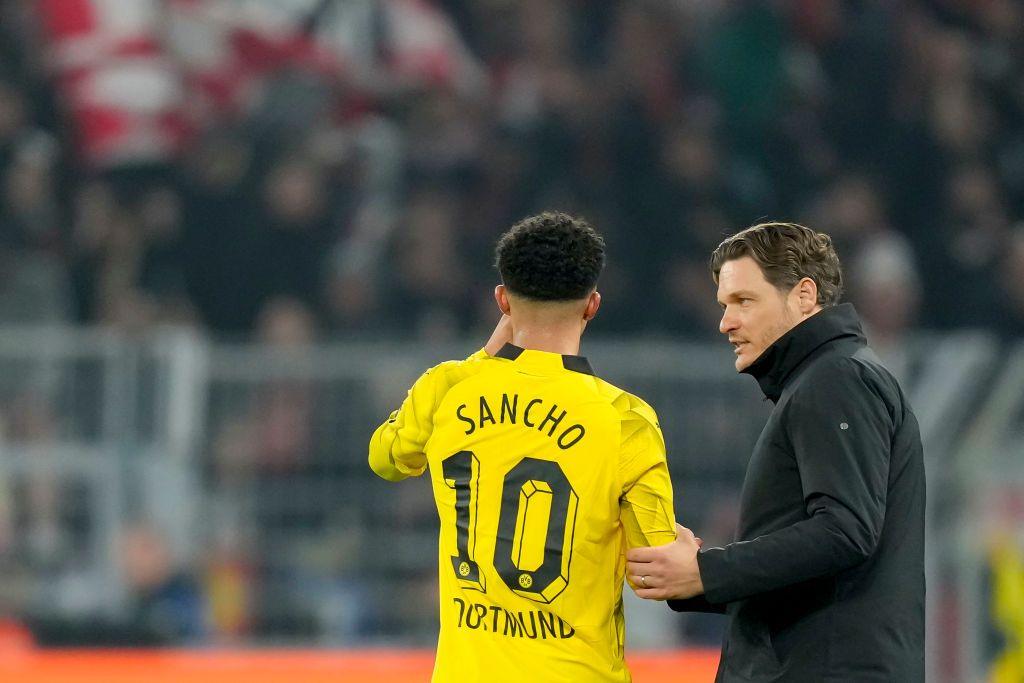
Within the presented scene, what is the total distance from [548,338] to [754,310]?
314 millimetres

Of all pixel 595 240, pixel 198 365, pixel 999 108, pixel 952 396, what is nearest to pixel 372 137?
pixel 198 365

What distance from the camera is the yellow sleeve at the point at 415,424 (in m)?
2.23

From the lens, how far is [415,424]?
2.25 m

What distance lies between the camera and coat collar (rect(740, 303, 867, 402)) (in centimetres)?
219

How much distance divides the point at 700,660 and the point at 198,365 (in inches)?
94.7

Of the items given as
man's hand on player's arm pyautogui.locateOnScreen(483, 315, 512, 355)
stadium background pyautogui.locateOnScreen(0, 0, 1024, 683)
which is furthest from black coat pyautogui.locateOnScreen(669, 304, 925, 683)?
stadium background pyautogui.locateOnScreen(0, 0, 1024, 683)

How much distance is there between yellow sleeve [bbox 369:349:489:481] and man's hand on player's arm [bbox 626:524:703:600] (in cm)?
36

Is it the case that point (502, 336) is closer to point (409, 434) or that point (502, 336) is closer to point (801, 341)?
point (409, 434)

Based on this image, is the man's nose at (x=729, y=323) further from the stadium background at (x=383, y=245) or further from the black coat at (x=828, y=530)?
the stadium background at (x=383, y=245)

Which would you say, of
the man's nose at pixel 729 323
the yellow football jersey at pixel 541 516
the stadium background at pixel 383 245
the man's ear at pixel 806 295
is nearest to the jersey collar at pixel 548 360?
the yellow football jersey at pixel 541 516

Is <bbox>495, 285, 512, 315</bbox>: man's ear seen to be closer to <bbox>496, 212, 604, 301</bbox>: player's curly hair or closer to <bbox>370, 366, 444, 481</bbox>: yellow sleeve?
<bbox>496, 212, 604, 301</bbox>: player's curly hair

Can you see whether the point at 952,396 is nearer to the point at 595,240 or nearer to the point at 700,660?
the point at 700,660

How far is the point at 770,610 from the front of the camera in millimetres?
2197

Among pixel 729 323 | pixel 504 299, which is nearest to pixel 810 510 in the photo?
pixel 729 323
